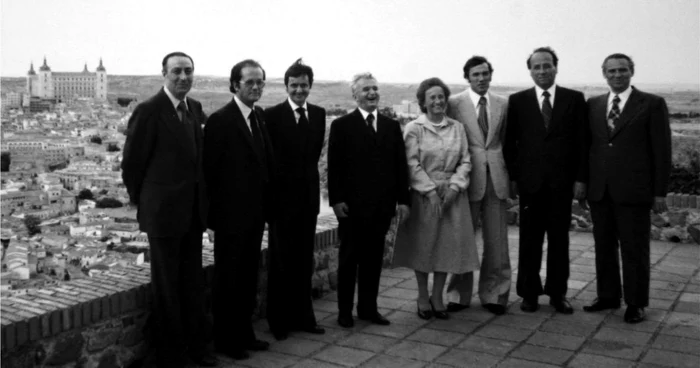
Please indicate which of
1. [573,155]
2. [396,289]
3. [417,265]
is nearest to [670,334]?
[573,155]

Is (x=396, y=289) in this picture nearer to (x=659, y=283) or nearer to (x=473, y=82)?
(x=473, y=82)

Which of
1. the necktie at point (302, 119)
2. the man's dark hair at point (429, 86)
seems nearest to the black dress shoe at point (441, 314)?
the man's dark hair at point (429, 86)

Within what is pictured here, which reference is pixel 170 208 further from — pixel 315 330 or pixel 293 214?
pixel 315 330

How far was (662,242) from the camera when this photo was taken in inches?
264

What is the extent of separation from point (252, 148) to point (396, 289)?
6.48 ft

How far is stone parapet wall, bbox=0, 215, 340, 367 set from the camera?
2.50 meters

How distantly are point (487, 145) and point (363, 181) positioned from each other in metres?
0.91

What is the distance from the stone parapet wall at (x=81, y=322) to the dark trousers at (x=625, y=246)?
112 inches

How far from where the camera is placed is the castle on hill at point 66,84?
29.0 ft

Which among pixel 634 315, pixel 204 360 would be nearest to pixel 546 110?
pixel 634 315

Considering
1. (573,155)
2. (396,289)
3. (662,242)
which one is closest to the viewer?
(573,155)

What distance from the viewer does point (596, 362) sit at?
3.21m

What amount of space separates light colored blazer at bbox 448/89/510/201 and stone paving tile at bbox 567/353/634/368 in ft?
3.85

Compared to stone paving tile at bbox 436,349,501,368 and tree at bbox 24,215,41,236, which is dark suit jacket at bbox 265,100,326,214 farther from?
tree at bbox 24,215,41,236
